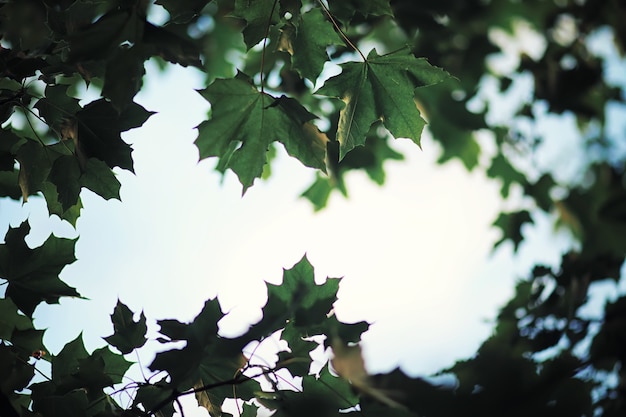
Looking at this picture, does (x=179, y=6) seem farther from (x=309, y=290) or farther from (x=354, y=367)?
(x=354, y=367)

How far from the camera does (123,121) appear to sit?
5.34ft

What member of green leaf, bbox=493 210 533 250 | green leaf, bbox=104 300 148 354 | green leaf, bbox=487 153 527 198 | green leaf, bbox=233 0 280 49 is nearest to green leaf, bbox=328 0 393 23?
green leaf, bbox=233 0 280 49

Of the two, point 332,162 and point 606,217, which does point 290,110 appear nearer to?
point 332,162

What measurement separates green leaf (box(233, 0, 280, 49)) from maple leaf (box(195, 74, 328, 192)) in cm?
14

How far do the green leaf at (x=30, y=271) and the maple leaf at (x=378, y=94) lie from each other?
99 centimetres

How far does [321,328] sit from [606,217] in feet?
12.1

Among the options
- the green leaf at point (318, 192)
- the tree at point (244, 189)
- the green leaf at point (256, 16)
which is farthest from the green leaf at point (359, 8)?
the green leaf at point (318, 192)

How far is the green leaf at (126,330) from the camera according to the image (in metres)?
1.59

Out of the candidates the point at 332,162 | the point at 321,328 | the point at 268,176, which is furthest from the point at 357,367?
the point at 268,176

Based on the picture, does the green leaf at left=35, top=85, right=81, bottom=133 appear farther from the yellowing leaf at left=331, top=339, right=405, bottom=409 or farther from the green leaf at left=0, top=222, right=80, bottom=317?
the yellowing leaf at left=331, top=339, right=405, bottom=409

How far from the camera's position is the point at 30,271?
1606mm

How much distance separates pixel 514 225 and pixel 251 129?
309cm

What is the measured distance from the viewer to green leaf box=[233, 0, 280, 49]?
5.48 ft

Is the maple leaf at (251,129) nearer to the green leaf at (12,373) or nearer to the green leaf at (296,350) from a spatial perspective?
the green leaf at (296,350)
